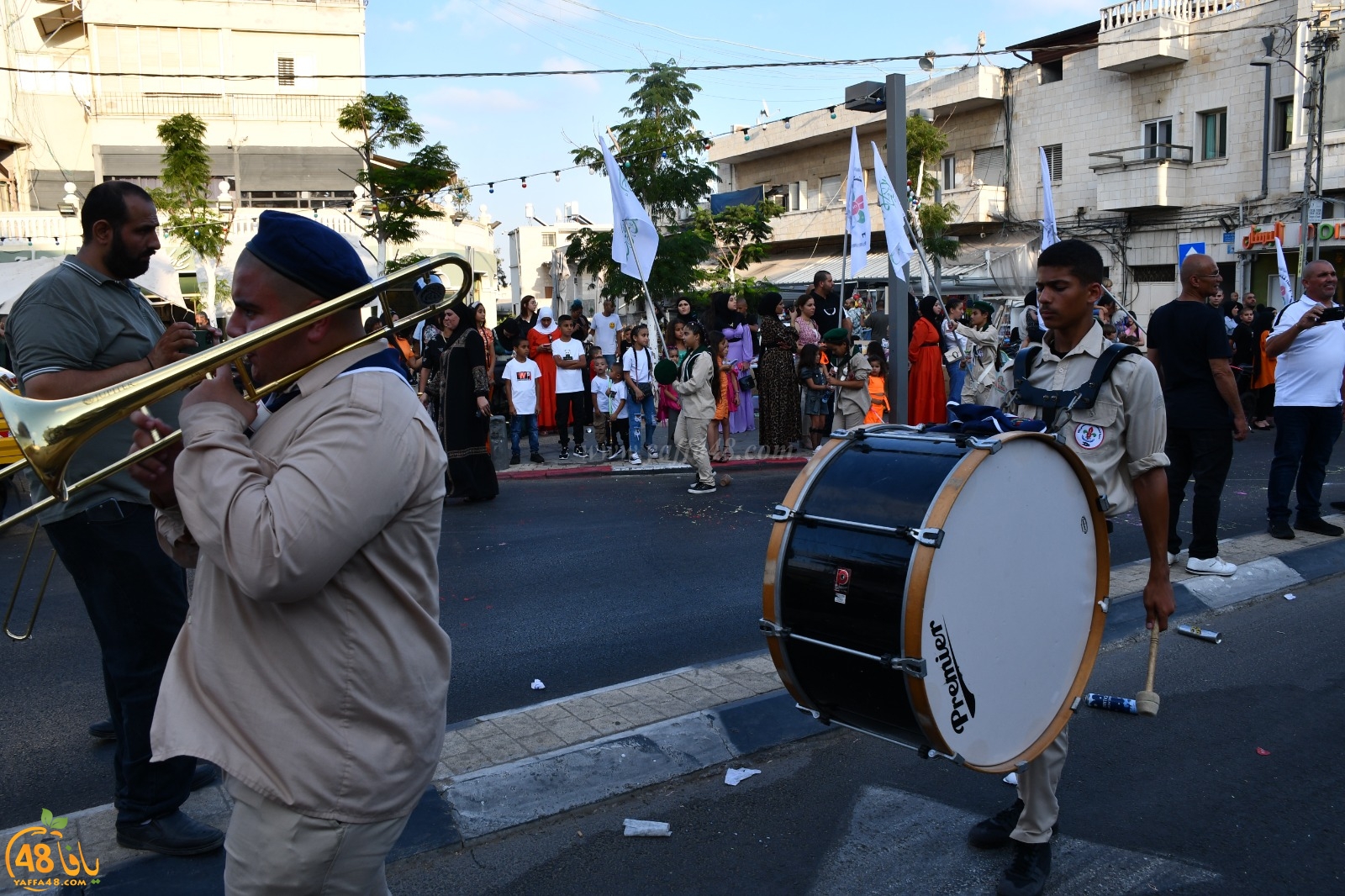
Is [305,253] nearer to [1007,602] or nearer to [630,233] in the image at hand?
[1007,602]

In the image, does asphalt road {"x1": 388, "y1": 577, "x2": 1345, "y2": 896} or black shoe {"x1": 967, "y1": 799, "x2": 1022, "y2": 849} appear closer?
asphalt road {"x1": 388, "y1": 577, "x2": 1345, "y2": 896}

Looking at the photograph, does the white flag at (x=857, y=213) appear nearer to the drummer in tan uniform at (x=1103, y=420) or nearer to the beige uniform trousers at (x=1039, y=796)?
the drummer in tan uniform at (x=1103, y=420)

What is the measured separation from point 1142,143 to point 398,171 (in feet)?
68.3

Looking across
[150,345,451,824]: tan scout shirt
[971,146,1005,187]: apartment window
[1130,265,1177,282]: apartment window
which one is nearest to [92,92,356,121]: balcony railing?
[971,146,1005,187]: apartment window

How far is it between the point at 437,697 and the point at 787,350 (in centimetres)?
1168

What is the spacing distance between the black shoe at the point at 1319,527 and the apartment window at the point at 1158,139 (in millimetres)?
22182

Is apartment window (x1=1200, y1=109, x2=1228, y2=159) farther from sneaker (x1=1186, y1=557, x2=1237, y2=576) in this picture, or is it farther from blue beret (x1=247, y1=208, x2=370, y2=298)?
blue beret (x1=247, y1=208, x2=370, y2=298)

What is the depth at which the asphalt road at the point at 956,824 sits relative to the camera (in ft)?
11.2

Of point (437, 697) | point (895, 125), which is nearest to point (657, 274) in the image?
point (895, 125)

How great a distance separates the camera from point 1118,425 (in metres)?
3.69

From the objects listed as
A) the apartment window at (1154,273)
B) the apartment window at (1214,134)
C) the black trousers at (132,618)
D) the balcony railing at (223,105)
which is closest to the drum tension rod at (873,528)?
the black trousers at (132,618)

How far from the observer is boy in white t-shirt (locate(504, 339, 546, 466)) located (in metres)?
13.0

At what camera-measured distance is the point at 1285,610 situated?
6.42 m

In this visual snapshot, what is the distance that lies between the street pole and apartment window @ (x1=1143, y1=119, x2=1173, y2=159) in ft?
61.2
